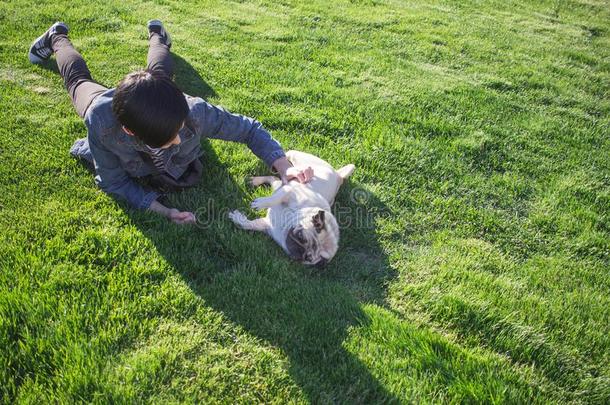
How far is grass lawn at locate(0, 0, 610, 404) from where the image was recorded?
2.36 m

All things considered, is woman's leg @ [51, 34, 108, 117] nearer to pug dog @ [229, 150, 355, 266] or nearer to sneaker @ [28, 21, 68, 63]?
sneaker @ [28, 21, 68, 63]

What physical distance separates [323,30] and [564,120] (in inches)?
140

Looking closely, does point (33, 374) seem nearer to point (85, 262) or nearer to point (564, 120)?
point (85, 262)

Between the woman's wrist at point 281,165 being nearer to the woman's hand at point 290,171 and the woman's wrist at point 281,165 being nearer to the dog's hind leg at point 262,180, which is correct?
the woman's hand at point 290,171

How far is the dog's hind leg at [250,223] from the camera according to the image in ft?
10.8

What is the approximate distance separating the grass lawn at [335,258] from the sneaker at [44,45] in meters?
0.21

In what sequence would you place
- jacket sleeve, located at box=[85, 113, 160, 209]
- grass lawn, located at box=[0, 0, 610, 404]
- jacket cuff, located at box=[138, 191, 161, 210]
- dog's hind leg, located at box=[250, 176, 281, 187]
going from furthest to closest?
dog's hind leg, located at box=[250, 176, 281, 187] → jacket cuff, located at box=[138, 191, 161, 210] → jacket sleeve, located at box=[85, 113, 160, 209] → grass lawn, located at box=[0, 0, 610, 404]

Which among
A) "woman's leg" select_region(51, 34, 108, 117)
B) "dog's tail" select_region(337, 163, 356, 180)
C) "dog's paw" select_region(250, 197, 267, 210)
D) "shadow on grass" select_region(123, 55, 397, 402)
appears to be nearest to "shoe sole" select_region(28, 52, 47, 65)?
"woman's leg" select_region(51, 34, 108, 117)

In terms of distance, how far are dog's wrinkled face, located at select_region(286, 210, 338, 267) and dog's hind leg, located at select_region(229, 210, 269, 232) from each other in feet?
1.03

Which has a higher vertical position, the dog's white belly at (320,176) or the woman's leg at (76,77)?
the woman's leg at (76,77)

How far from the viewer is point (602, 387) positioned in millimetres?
2492

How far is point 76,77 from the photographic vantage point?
13.3 ft

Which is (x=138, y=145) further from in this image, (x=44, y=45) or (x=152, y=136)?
(x=44, y=45)

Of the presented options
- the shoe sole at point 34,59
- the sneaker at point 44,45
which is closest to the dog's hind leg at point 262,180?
the sneaker at point 44,45
